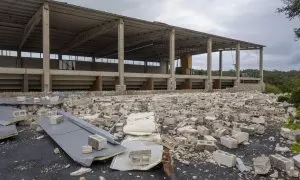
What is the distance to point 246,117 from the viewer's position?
24.3 ft

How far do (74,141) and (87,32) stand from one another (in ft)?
67.6

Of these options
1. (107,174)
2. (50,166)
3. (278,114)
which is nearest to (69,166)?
(50,166)

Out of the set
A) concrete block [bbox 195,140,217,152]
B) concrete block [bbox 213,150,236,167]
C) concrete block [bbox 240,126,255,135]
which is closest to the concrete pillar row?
concrete block [bbox 240,126,255,135]

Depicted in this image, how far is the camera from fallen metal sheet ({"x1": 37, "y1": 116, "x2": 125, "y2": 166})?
393cm

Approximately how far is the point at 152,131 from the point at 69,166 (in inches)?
77.2

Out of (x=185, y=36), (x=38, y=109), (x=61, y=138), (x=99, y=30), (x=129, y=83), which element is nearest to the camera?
(x=61, y=138)

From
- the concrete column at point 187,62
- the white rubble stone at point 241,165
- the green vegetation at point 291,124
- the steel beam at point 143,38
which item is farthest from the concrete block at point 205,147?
the concrete column at point 187,62

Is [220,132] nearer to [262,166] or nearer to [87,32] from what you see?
[262,166]

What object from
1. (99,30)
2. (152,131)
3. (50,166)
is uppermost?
(99,30)

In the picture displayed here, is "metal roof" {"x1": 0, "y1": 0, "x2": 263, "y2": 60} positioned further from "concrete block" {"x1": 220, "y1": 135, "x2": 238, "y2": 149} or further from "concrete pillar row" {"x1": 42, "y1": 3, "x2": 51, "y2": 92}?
"concrete block" {"x1": 220, "y1": 135, "x2": 238, "y2": 149}

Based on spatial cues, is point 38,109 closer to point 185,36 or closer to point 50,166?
point 50,166

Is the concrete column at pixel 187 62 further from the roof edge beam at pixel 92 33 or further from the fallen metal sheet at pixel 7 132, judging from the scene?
the fallen metal sheet at pixel 7 132

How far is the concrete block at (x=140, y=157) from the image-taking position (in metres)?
3.72

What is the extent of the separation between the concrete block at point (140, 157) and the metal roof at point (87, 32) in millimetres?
15784
